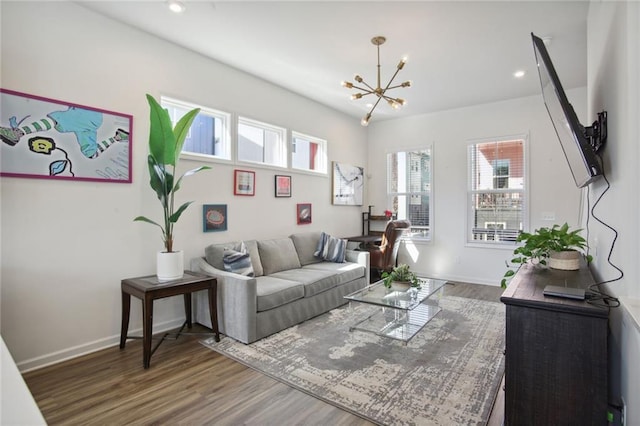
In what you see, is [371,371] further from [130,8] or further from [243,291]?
[130,8]

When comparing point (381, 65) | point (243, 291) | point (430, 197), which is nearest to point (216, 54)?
point (381, 65)

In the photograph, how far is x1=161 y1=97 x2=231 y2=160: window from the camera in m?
3.54

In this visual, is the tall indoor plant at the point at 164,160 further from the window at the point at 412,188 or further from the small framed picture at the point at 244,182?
the window at the point at 412,188

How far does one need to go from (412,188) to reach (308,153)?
2091 millimetres

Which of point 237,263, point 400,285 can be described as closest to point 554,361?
point 400,285

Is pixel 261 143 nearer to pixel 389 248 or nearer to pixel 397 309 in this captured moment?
pixel 389 248

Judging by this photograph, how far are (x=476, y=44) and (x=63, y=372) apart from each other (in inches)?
182

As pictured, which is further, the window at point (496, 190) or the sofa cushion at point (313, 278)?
the window at point (496, 190)

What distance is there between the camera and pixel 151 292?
2.51m

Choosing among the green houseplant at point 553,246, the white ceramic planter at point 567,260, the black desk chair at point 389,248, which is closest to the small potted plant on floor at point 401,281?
the green houseplant at point 553,246

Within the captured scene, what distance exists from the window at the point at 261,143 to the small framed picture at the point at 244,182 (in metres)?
0.19

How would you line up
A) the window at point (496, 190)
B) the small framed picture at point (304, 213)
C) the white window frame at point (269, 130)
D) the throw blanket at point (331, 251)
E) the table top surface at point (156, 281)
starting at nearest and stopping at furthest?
1. the table top surface at point (156, 281)
2. the white window frame at point (269, 130)
3. the throw blanket at point (331, 251)
4. the small framed picture at point (304, 213)
5. the window at point (496, 190)

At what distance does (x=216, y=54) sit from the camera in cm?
356

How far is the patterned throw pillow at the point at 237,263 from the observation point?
3240mm
